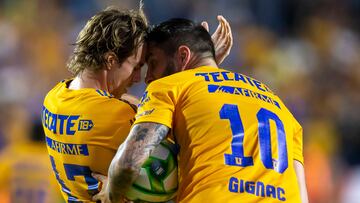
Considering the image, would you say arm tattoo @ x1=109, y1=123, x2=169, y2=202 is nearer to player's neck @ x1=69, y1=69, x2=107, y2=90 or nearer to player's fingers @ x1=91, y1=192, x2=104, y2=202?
player's fingers @ x1=91, y1=192, x2=104, y2=202

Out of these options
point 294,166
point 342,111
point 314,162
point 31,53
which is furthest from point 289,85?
point 294,166

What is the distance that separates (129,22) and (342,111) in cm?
711

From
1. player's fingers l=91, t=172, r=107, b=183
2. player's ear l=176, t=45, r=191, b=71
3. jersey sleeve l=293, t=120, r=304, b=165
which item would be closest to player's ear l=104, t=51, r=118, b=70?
player's ear l=176, t=45, r=191, b=71

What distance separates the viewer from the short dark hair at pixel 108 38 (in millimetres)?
4492

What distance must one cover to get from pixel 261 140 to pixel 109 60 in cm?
121

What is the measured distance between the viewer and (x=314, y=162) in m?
9.85

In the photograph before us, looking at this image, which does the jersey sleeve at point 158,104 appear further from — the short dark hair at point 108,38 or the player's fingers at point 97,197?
the short dark hair at point 108,38

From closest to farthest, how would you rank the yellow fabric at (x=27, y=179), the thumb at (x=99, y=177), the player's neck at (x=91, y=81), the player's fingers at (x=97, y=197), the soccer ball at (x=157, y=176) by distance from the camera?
1. the soccer ball at (x=157, y=176)
2. the player's fingers at (x=97, y=197)
3. the thumb at (x=99, y=177)
4. the player's neck at (x=91, y=81)
5. the yellow fabric at (x=27, y=179)

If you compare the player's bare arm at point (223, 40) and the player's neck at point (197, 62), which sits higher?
the player's bare arm at point (223, 40)

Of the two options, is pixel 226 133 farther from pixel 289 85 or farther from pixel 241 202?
pixel 289 85

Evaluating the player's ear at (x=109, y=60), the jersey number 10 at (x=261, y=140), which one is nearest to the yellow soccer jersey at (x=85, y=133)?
the player's ear at (x=109, y=60)

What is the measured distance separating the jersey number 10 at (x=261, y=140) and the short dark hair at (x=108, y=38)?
0.99 meters

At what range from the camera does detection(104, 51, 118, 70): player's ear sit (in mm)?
4492

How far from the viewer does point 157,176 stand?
151 inches
